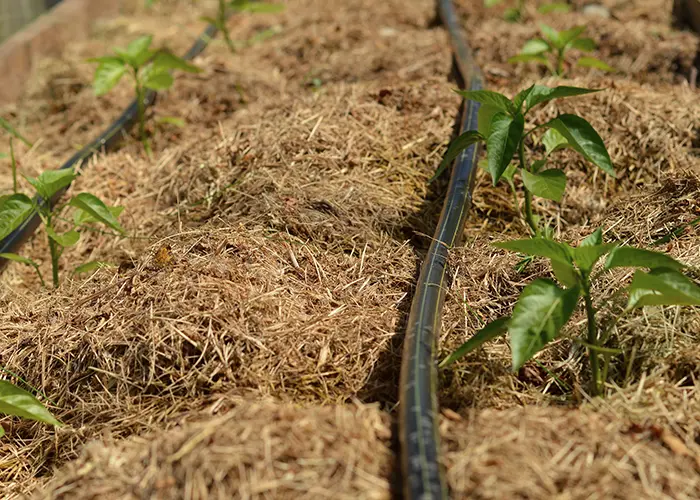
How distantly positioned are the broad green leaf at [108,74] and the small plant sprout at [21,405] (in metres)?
1.70

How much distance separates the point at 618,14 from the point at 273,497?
4.11 metres

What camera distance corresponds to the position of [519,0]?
468cm

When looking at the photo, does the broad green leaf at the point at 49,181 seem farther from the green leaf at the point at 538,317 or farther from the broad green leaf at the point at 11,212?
the green leaf at the point at 538,317

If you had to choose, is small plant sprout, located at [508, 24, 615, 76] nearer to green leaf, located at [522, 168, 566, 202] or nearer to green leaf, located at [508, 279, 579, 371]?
green leaf, located at [522, 168, 566, 202]

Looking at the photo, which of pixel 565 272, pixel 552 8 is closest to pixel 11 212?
pixel 565 272

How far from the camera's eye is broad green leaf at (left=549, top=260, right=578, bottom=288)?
5.67ft

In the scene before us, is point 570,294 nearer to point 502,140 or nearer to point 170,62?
point 502,140

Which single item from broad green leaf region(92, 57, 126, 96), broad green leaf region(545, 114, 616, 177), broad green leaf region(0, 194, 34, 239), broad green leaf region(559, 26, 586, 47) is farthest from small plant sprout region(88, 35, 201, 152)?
broad green leaf region(545, 114, 616, 177)

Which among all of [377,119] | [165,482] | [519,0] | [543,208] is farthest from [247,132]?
[519,0]

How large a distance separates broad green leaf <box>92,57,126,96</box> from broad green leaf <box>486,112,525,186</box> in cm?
176

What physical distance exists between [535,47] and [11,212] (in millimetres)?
2167

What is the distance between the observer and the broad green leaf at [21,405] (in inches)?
69.8

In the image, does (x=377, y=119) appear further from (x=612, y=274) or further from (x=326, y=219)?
(x=612, y=274)

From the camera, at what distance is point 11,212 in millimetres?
2404
